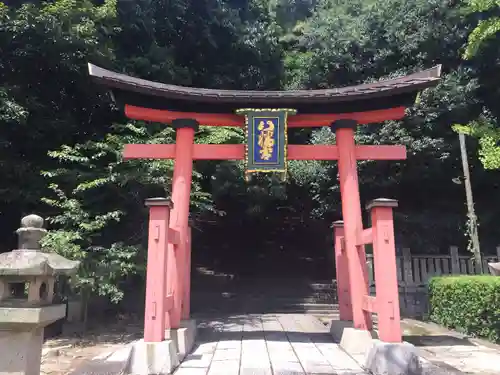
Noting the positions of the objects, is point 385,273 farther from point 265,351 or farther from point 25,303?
point 25,303

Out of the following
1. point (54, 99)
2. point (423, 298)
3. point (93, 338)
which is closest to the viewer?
point (93, 338)

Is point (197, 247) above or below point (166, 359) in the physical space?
above

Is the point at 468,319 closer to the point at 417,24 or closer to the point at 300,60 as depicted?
the point at 417,24

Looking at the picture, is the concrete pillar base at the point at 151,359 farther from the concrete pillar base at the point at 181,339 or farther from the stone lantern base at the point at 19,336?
the stone lantern base at the point at 19,336

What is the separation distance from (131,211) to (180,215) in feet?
11.9

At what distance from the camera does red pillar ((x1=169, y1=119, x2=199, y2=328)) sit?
7.21 metres

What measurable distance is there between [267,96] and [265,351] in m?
4.77

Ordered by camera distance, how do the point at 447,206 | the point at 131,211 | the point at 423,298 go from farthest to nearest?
the point at 447,206 < the point at 423,298 < the point at 131,211

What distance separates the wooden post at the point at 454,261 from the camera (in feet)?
42.4

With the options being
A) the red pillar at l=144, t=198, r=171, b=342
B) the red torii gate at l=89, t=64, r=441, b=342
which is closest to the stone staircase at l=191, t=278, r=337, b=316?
the red torii gate at l=89, t=64, r=441, b=342

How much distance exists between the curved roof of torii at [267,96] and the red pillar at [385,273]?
8.37 feet

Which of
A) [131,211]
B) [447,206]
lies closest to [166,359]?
[131,211]

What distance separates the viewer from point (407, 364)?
219 inches

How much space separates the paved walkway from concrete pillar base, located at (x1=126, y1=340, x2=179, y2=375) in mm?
248
